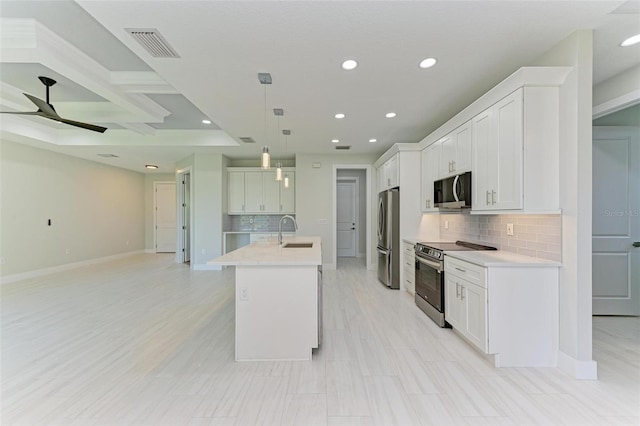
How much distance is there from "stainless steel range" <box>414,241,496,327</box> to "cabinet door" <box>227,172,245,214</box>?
4601 mm

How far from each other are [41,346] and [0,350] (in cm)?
30

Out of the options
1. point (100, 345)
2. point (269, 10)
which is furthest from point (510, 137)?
point (100, 345)

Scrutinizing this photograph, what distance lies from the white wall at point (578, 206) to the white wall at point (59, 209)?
8346 millimetres

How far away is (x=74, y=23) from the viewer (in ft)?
7.72

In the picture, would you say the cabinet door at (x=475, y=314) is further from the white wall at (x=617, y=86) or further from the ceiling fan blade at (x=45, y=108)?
the ceiling fan blade at (x=45, y=108)

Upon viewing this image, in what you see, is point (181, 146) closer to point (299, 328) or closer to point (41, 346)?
point (41, 346)

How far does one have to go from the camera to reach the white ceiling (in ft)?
6.32

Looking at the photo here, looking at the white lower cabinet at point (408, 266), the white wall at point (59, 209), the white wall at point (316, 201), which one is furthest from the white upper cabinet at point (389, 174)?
the white wall at point (59, 209)

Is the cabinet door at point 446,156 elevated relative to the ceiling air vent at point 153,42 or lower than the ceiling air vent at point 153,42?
lower

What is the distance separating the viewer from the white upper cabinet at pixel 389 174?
4.86 m

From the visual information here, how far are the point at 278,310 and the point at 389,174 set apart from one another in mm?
3630

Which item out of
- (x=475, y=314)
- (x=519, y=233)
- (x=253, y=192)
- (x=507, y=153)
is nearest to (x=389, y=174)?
(x=519, y=233)

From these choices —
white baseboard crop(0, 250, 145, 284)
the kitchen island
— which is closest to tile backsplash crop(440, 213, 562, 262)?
the kitchen island

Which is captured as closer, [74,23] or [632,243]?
[74,23]
